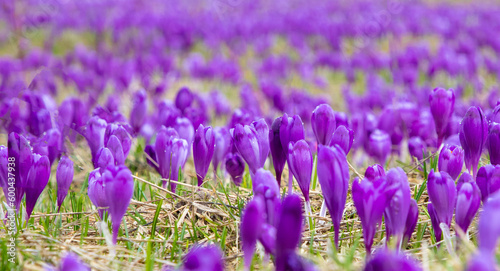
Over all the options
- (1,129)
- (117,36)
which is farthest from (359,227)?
(117,36)

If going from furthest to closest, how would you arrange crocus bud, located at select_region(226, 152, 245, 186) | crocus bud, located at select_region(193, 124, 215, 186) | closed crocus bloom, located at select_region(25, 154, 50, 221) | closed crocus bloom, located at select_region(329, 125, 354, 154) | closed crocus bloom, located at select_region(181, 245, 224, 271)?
crocus bud, located at select_region(226, 152, 245, 186)
crocus bud, located at select_region(193, 124, 215, 186)
closed crocus bloom, located at select_region(329, 125, 354, 154)
closed crocus bloom, located at select_region(25, 154, 50, 221)
closed crocus bloom, located at select_region(181, 245, 224, 271)

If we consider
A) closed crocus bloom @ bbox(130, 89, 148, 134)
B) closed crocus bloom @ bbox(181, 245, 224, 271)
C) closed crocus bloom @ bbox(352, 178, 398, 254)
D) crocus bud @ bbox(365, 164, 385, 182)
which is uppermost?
closed crocus bloom @ bbox(130, 89, 148, 134)

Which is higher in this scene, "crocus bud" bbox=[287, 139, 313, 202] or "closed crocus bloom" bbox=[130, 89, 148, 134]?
"closed crocus bloom" bbox=[130, 89, 148, 134]

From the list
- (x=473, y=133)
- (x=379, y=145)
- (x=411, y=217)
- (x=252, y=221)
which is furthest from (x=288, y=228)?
(x=379, y=145)

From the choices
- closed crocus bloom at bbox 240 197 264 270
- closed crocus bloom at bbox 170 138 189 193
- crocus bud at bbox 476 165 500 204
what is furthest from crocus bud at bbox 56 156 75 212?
crocus bud at bbox 476 165 500 204

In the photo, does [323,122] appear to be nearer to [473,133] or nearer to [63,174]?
[473,133]

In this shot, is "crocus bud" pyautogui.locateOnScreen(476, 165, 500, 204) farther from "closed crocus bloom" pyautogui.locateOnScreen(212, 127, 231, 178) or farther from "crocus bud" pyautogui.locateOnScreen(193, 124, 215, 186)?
"closed crocus bloom" pyautogui.locateOnScreen(212, 127, 231, 178)

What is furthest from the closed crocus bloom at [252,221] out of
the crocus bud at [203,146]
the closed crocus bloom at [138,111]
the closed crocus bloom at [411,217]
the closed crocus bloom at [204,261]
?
the closed crocus bloom at [138,111]
